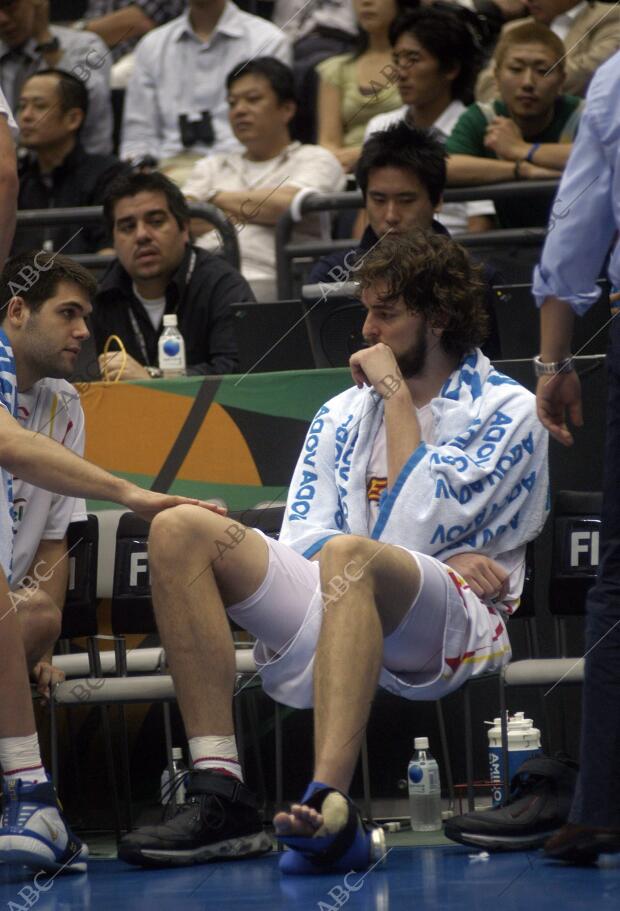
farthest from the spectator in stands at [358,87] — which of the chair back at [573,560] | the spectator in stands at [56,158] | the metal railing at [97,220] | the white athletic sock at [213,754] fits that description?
the white athletic sock at [213,754]

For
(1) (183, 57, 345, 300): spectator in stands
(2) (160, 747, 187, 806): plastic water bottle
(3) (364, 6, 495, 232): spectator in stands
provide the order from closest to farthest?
(2) (160, 747, 187, 806): plastic water bottle < (3) (364, 6, 495, 232): spectator in stands < (1) (183, 57, 345, 300): spectator in stands

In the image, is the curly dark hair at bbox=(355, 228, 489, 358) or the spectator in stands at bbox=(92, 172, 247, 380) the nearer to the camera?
the curly dark hair at bbox=(355, 228, 489, 358)

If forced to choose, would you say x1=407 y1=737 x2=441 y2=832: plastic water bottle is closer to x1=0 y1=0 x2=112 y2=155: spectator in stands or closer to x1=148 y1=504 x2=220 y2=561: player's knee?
x1=148 y1=504 x2=220 y2=561: player's knee

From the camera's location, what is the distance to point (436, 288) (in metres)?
4.02

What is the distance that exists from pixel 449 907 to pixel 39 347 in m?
2.17

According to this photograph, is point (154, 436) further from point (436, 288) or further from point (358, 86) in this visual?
point (358, 86)

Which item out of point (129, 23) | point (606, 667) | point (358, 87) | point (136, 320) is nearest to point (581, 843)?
point (606, 667)

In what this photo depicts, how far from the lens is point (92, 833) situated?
15.0ft

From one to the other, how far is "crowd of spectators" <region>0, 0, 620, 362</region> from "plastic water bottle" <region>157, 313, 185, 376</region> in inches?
6.5

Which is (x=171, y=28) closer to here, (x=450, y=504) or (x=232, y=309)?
(x=232, y=309)

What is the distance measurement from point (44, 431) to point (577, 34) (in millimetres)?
3456

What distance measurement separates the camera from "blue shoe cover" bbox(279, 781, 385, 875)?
3.01 meters

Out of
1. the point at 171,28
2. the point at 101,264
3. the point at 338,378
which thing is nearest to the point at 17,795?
the point at 338,378

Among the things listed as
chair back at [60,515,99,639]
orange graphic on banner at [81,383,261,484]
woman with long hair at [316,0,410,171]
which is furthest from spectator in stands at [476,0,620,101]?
chair back at [60,515,99,639]
